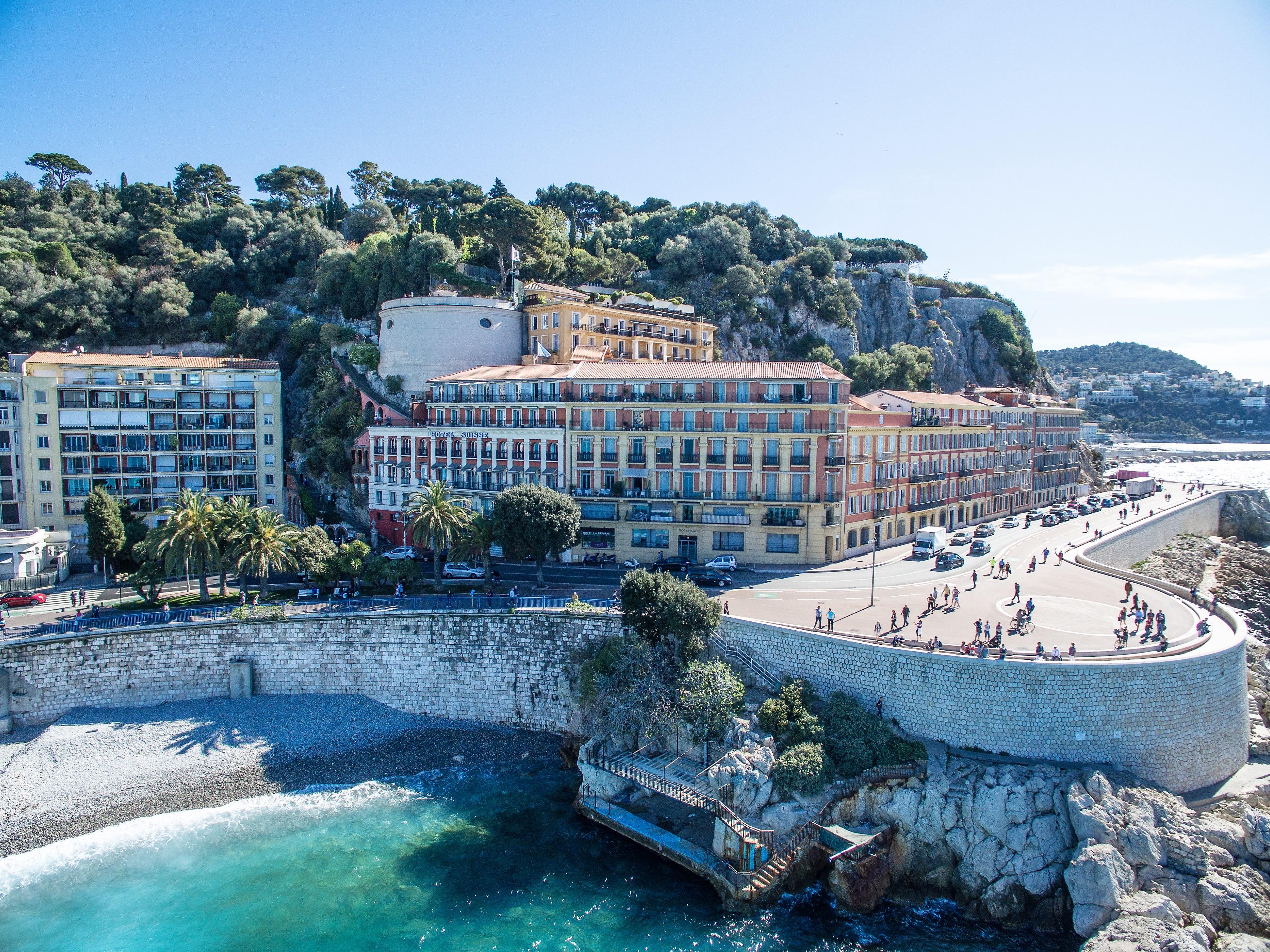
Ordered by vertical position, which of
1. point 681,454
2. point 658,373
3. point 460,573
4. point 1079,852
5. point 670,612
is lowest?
point 1079,852

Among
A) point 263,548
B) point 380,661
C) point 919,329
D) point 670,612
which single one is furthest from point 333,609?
point 919,329

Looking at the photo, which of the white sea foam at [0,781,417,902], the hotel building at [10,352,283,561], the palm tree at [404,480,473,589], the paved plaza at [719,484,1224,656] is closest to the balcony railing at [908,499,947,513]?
the paved plaza at [719,484,1224,656]

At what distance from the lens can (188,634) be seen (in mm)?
46375

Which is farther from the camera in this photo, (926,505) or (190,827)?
(926,505)

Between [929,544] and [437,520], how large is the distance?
134 feet

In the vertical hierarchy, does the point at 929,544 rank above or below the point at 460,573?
above

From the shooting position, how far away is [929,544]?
211 ft

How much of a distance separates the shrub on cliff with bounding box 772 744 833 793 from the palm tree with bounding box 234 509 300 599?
3438 cm

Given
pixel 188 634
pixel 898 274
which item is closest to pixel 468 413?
pixel 188 634

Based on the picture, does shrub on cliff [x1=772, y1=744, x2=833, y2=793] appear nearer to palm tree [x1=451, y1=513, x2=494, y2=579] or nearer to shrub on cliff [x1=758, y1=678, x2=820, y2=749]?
shrub on cliff [x1=758, y1=678, x2=820, y2=749]

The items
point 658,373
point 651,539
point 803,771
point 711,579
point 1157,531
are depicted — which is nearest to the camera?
point 803,771

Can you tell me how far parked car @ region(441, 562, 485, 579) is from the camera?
56938mm

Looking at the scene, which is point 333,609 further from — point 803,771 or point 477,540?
point 803,771

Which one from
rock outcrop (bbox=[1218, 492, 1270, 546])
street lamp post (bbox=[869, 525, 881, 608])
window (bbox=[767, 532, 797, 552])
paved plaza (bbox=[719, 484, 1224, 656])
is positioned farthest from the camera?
rock outcrop (bbox=[1218, 492, 1270, 546])
